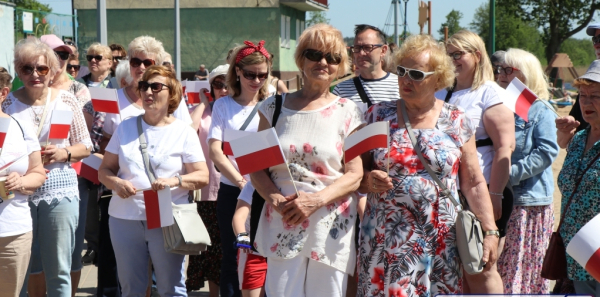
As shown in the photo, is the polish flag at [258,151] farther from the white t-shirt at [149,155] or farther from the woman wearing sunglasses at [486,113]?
the woman wearing sunglasses at [486,113]

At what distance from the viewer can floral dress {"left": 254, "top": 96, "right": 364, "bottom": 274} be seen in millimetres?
3568

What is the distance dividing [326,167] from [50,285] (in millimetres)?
2413

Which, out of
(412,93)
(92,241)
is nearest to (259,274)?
(412,93)

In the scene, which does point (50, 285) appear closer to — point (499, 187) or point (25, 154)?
point (25, 154)

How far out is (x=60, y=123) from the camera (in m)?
4.90

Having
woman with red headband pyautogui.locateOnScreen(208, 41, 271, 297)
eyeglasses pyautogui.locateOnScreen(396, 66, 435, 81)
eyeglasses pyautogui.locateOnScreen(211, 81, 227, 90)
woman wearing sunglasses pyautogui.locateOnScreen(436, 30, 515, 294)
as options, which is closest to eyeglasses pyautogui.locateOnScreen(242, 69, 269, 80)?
woman with red headband pyautogui.locateOnScreen(208, 41, 271, 297)

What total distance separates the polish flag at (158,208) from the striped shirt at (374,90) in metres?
1.35

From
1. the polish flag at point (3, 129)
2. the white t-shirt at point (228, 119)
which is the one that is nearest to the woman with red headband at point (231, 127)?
the white t-shirt at point (228, 119)

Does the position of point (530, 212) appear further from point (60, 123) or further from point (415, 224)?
point (60, 123)

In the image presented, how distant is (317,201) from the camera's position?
138 inches

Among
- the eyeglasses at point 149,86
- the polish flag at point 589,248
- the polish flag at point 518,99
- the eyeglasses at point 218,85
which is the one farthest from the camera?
the eyeglasses at point 218,85

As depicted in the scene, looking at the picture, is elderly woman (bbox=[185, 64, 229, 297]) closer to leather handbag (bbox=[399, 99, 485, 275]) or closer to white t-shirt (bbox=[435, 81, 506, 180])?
white t-shirt (bbox=[435, 81, 506, 180])

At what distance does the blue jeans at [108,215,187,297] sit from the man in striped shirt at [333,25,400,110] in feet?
5.14

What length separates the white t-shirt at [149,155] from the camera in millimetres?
4578
